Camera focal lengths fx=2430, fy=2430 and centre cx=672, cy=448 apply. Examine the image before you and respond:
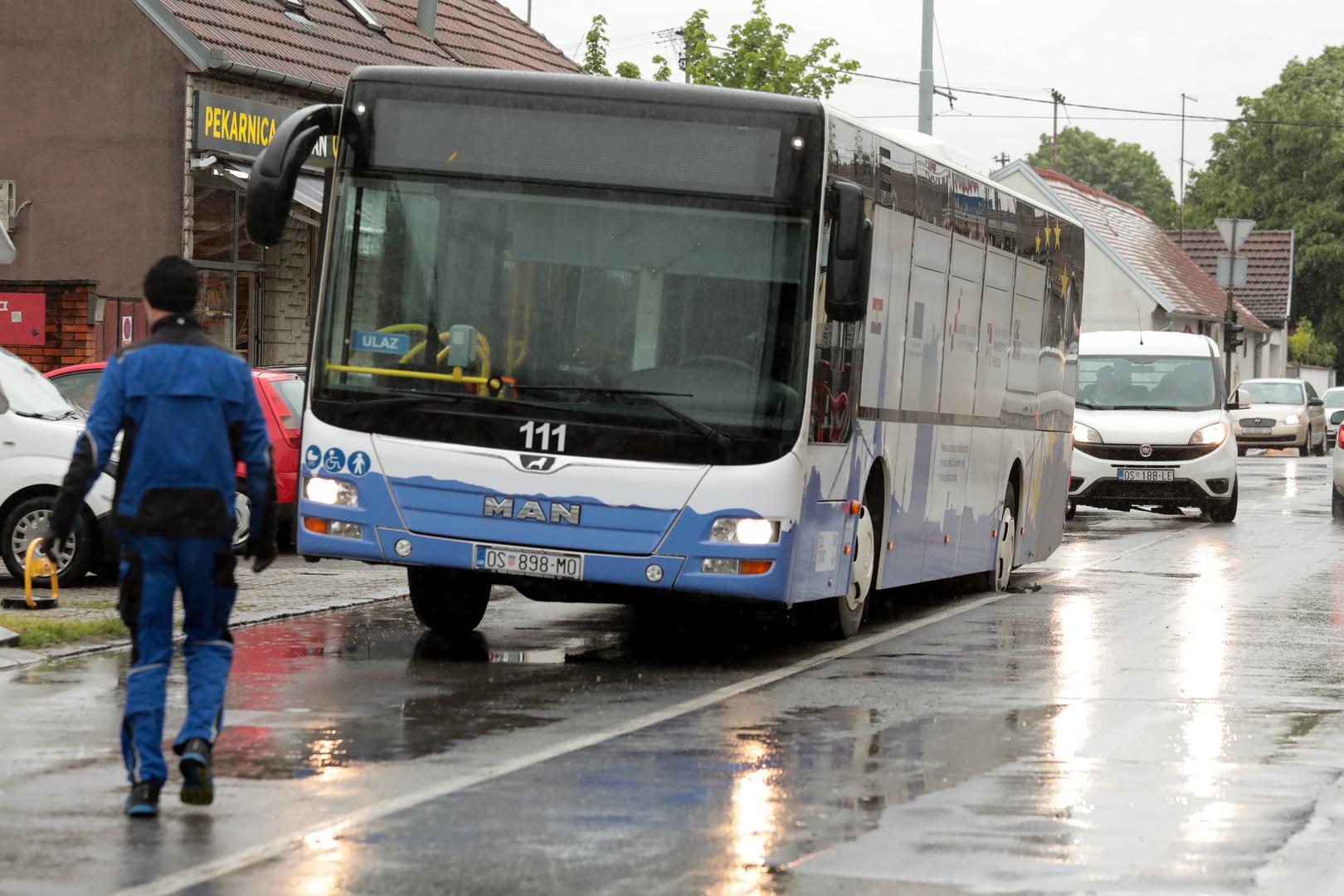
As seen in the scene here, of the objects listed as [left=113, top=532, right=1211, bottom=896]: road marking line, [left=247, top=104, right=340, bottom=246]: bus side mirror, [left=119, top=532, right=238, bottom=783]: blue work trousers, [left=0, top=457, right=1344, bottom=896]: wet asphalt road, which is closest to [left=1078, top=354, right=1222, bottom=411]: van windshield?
[left=0, top=457, right=1344, bottom=896]: wet asphalt road

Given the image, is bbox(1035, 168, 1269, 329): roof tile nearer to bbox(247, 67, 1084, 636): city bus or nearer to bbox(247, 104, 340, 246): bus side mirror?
bbox(247, 67, 1084, 636): city bus

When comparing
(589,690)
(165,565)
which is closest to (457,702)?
(589,690)

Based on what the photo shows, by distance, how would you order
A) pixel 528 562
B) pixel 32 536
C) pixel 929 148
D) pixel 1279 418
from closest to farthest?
pixel 528 562 < pixel 929 148 < pixel 32 536 < pixel 1279 418

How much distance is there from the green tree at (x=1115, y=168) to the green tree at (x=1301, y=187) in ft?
181

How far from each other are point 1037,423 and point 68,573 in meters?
7.40

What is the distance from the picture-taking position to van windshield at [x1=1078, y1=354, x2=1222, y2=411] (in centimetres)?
2825

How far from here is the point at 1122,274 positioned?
73.1 metres

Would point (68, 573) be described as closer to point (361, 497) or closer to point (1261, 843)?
point (361, 497)

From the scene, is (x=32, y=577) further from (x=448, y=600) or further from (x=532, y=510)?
(x=532, y=510)

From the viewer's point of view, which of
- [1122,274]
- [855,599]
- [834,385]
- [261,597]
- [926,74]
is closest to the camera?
→ [834,385]

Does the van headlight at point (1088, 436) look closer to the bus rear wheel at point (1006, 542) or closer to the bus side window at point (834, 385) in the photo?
the bus rear wheel at point (1006, 542)

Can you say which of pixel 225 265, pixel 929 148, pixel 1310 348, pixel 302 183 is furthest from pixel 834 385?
pixel 1310 348

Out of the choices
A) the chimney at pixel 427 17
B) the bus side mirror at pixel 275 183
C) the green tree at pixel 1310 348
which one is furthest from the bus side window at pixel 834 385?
the green tree at pixel 1310 348

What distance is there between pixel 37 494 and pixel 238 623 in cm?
273
